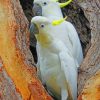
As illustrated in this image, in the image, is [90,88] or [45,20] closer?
[90,88]

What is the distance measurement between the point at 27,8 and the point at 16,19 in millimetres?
988

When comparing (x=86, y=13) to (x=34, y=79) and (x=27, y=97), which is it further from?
(x=27, y=97)

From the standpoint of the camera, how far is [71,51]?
7.54 ft

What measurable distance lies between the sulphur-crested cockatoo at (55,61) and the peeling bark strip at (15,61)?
18cm

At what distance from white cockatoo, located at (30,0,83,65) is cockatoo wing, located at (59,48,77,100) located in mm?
168

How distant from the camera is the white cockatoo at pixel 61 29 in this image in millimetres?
2322

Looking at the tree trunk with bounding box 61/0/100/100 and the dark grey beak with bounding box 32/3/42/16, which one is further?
the dark grey beak with bounding box 32/3/42/16

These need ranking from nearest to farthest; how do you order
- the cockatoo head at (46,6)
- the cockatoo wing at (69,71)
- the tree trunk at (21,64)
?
the tree trunk at (21,64) → the cockatoo wing at (69,71) → the cockatoo head at (46,6)

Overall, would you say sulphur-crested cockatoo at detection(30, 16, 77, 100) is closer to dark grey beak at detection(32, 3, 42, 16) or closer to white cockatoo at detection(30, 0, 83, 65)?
white cockatoo at detection(30, 0, 83, 65)

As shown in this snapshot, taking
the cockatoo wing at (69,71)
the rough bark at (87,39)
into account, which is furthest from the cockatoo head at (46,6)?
the cockatoo wing at (69,71)

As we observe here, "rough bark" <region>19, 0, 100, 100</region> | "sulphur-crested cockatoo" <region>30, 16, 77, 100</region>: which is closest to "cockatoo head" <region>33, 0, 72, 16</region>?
"rough bark" <region>19, 0, 100, 100</region>

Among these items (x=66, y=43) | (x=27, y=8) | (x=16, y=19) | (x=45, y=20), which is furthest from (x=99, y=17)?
(x=27, y=8)

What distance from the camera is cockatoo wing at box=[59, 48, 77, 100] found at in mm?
2074

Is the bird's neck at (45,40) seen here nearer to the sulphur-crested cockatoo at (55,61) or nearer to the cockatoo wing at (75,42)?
the sulphur-crested cockatoo at (55,61)
